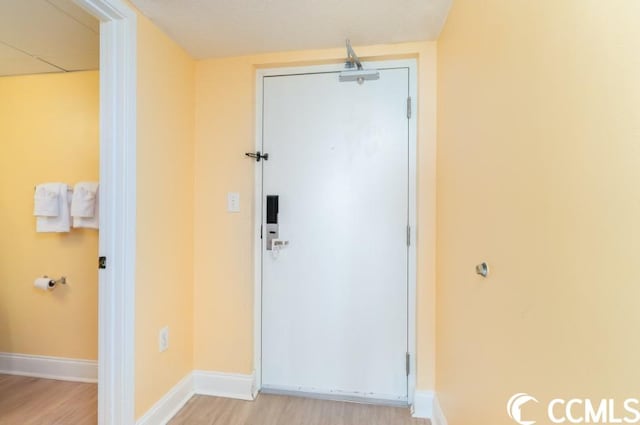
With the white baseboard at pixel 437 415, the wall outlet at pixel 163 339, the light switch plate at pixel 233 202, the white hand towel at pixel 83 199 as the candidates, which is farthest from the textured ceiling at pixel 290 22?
the white baseboard at pixel 437 415

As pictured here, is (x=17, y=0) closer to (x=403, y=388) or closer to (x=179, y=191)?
(x=179, y=191)

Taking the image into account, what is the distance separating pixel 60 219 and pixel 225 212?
3.83 feet

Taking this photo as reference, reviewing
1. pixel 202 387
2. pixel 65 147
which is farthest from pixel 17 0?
pixel 202 387

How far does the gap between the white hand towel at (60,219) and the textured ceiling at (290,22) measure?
130cm

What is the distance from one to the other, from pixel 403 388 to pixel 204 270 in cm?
149

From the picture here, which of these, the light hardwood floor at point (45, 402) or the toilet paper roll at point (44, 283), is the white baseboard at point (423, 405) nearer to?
the light hardwood floor at point (45, 402)

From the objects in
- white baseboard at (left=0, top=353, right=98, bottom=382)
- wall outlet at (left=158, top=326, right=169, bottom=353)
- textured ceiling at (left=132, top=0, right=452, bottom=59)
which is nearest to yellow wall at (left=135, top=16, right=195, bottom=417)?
wall outlet at (left=158, top=326, right=169, bottom=353)

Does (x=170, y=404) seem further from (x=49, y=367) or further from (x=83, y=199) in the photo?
(x=83, y=199)


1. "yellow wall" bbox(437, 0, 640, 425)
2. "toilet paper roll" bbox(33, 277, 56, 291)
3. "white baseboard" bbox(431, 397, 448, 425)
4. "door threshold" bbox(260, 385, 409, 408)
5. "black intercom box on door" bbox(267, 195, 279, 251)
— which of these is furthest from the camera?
"toilet paper roll" bbox(33, 277, 56, 291)

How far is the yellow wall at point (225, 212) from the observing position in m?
1.91

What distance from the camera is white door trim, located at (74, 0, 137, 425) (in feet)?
4.56

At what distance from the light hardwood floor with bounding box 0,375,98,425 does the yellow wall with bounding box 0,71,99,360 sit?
0.19 m

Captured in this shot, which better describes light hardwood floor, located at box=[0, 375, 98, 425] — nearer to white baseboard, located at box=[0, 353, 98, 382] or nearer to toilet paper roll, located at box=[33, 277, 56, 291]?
white baseboard, located at box=[0, 353, 98, 382]

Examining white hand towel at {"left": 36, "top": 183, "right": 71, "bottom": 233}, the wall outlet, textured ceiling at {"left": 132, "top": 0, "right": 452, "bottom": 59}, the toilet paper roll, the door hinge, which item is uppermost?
textured ceiling at {"left": 132, "top": 0, "right": 452, "bottom": 59}
